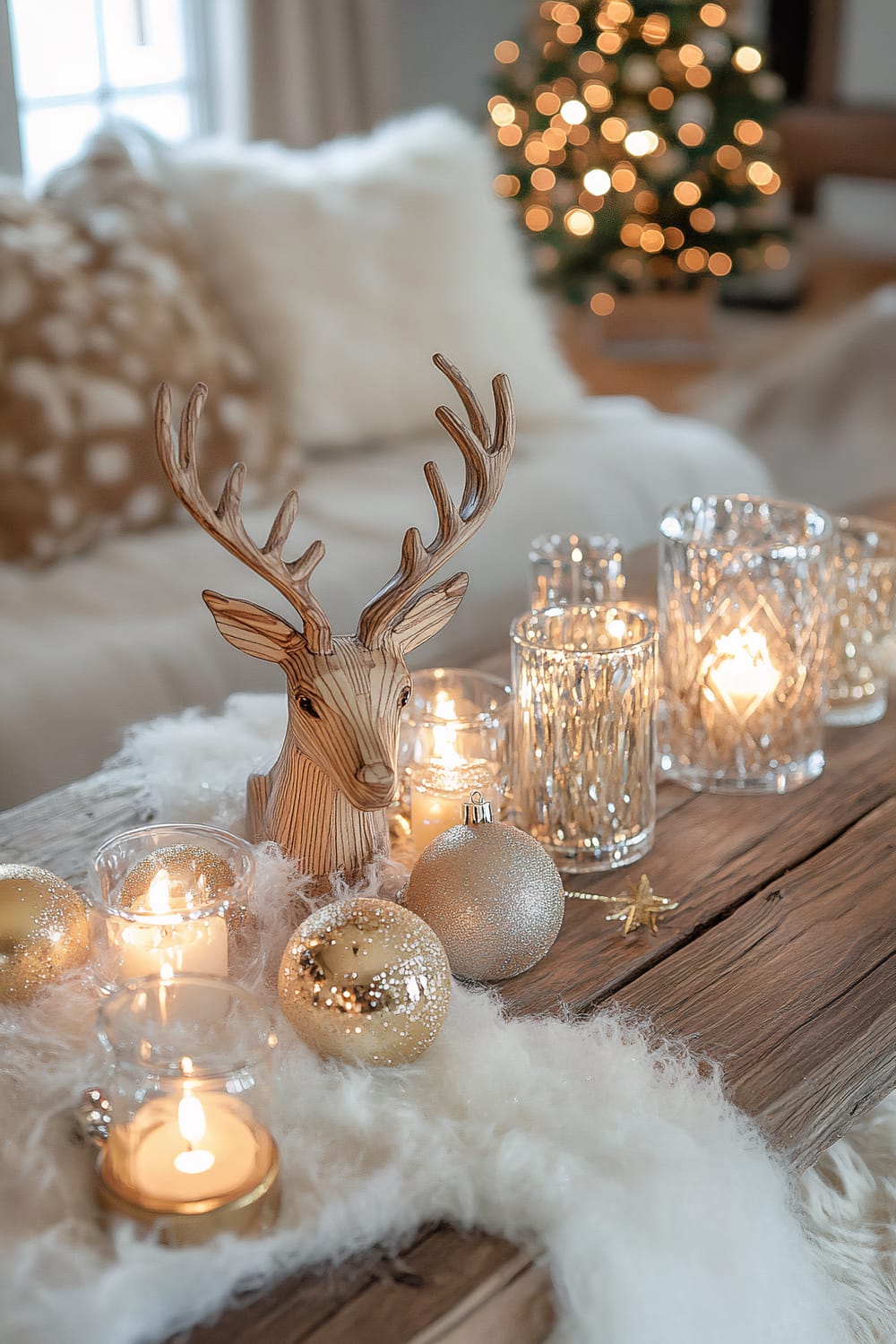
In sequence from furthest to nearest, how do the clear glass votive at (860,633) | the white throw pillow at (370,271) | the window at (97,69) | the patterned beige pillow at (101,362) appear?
the window at (97,69) < the white throw pillow at (370,271) < the patterned beige pillow at (101,362) < the clear glass votive at (860,633)

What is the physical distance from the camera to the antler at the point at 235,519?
0.74 metres

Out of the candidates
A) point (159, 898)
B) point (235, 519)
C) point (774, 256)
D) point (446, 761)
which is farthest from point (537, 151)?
point (159, 898)

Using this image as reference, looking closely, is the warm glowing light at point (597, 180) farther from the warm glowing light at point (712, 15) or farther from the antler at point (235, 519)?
the antler at point (235, 519)

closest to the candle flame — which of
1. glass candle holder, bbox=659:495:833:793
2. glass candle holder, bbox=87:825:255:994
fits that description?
glass candle holder, bbox=87:825:255:994

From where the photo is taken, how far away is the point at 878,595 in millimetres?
1158

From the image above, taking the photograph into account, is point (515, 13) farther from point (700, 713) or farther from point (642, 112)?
point (700, 713)

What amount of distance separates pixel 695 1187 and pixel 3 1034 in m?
0.38

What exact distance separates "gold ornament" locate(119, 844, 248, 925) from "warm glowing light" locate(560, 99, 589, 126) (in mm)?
3192

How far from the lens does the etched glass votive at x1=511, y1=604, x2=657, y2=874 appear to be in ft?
2.95

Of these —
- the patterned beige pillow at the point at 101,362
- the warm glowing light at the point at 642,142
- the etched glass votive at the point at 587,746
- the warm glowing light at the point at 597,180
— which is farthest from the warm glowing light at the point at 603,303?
the etched glass votive at the point at 587,746

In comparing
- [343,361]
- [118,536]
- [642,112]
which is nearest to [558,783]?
A: [118,536]

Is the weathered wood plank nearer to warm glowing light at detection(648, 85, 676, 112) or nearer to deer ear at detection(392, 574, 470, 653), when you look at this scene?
deer ear at detection(392, 574, 470, 653)

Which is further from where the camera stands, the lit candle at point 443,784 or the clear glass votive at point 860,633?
the clear glass votive at point 860,633

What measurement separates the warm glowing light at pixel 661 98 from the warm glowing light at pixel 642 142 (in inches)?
2.7
